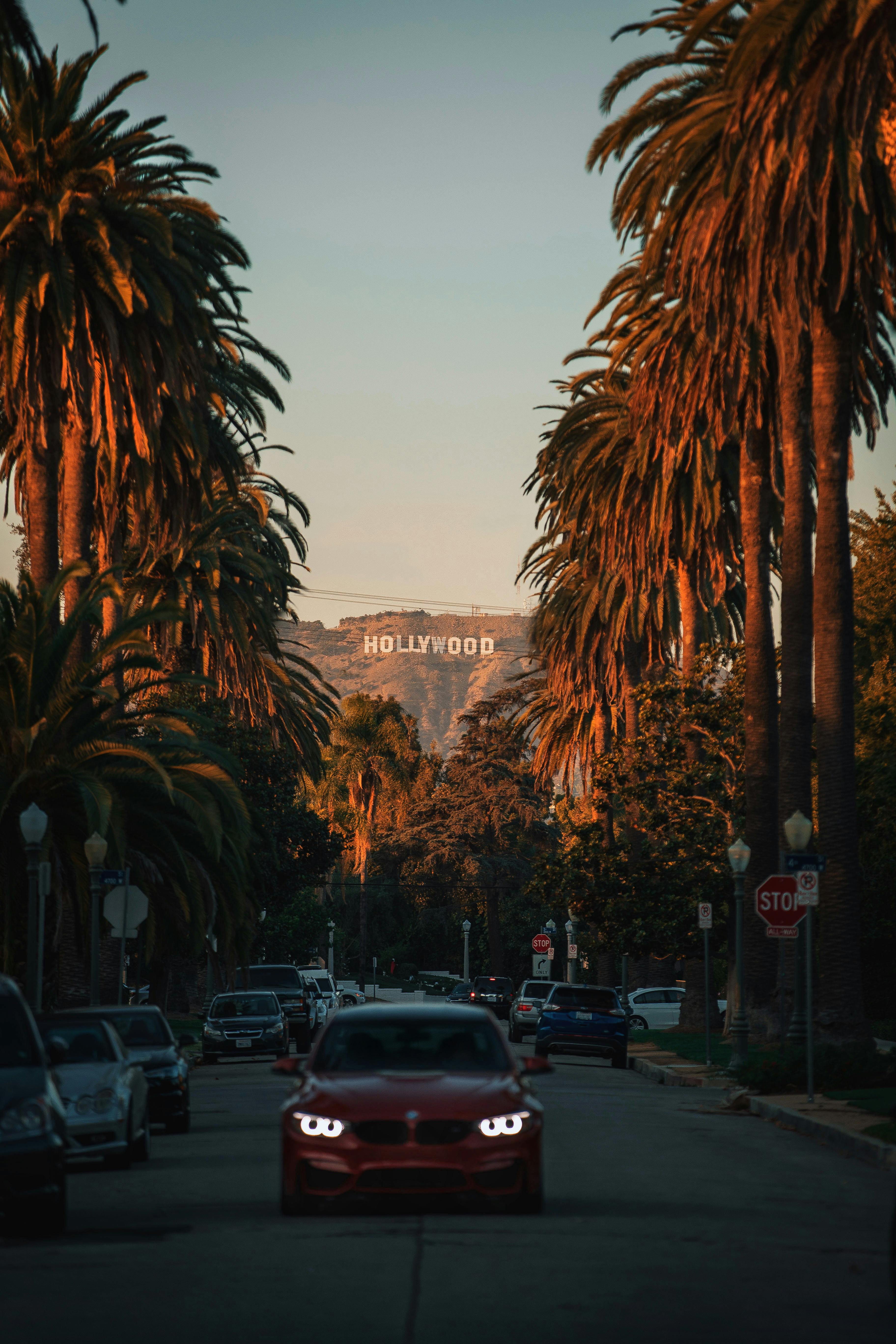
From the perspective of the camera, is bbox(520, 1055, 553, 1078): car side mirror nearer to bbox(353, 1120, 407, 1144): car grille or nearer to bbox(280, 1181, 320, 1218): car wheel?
bbox(353, 1120, 407, 1144): car grille

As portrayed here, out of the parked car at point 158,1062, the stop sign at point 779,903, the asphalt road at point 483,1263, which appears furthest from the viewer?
the stop sign at point 779,903

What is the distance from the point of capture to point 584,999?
3822 cm

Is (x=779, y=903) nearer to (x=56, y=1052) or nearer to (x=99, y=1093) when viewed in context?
(x=99, y=1093)

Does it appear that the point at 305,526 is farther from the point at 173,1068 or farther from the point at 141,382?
the point at 173,1068

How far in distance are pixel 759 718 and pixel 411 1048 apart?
24825 mm

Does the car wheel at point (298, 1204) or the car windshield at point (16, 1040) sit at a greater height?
the car windshield at point (16, 1040)

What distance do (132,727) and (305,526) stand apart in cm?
2505

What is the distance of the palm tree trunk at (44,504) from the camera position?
32.3 meters

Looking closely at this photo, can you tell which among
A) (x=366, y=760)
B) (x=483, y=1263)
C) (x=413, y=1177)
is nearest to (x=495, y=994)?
(x=366, y=760)

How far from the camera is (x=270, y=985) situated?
4622 centimetres

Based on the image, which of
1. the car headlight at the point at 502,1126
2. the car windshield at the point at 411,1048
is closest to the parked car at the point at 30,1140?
the car windshield at the point at 411,1048

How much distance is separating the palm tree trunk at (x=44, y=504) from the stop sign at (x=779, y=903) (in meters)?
13.8

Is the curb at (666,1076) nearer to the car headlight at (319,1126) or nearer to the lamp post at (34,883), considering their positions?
the lamp post at (34,883)

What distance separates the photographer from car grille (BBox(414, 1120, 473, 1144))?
11.9 m
